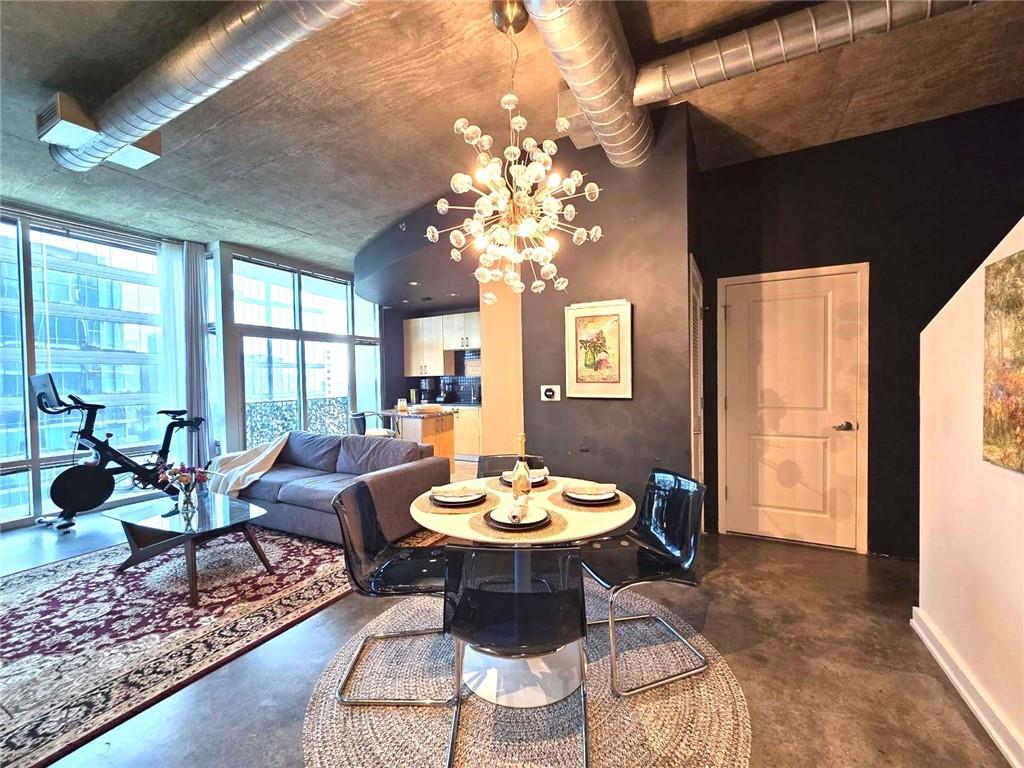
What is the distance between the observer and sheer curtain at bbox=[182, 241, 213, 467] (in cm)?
527

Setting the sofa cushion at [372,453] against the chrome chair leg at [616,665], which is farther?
the sofa cushion at [372,453]

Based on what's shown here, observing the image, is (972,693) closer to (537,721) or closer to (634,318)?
(537,721)

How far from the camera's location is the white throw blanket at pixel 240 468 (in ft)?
12.9

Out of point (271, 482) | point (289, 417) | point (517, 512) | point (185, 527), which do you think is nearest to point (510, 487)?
point (517, 512)

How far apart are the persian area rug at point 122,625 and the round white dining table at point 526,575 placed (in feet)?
4.06

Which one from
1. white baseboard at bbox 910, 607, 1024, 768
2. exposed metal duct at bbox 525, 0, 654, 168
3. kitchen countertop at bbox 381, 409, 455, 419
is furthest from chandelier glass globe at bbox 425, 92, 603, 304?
kitchen countertop at bbox 381, 409, 455, 419

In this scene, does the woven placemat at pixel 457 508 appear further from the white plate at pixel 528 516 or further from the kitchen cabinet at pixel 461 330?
the kitchen cabinet at pixel 461 330

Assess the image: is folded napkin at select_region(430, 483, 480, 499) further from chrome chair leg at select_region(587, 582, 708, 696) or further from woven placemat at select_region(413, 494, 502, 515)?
chrome chair leg at select_region(587, 582, 708, 696)

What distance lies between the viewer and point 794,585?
2758mm

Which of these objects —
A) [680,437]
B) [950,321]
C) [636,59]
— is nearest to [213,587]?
[680,437]

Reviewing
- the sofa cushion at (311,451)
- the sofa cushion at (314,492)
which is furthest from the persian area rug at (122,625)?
the sofa cushion at (311,451)

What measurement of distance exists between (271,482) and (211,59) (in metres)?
3.11

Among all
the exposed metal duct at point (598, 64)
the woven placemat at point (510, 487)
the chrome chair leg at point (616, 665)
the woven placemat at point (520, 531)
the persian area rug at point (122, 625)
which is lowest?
the persian area rug at point (122, 625)

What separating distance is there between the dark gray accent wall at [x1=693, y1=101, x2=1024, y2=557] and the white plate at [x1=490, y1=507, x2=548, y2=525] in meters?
2.41
